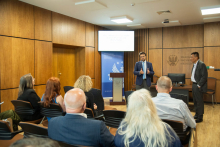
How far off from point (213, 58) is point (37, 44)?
256 inches

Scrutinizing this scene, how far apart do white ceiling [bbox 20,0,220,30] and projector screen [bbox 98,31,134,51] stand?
22.9 inches

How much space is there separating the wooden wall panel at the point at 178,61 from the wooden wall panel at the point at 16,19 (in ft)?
18.7

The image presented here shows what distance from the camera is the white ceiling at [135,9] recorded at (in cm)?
495

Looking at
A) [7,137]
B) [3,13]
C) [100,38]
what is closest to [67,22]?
[100,38]

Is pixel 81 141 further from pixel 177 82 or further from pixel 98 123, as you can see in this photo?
pixel 177 82

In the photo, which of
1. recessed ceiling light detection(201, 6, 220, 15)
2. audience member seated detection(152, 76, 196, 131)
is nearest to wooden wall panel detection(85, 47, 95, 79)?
recessed ceiling light detection(201, 6, 220, 15)

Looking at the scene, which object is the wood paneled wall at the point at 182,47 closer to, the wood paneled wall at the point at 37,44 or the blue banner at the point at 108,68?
the blue banner at the point at 108,68

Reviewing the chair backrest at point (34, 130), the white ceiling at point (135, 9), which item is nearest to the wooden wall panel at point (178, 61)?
the white ceiling at point (135, 9)

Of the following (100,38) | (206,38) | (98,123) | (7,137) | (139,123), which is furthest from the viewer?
(100,38)

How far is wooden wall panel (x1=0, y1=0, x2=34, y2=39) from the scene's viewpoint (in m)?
4.40

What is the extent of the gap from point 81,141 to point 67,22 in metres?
5.59

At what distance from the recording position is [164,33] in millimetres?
8141

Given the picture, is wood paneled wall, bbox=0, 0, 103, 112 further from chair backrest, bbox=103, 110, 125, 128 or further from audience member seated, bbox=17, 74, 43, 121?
chair backrest, bbox=103, 110, 125, 128

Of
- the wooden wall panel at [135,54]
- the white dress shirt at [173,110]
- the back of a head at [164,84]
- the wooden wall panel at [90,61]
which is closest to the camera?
the white dress shirt at [173,110]
